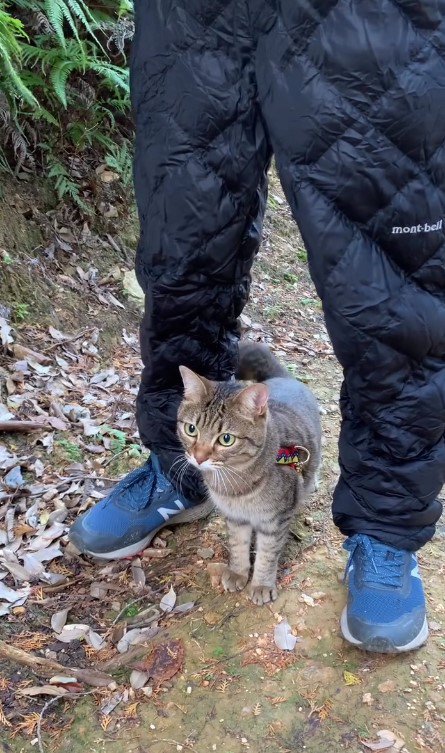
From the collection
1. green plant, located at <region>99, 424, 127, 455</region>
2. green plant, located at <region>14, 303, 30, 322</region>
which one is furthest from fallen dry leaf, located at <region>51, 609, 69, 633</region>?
green plant, located at <region>14, 303, 30, 322</region>

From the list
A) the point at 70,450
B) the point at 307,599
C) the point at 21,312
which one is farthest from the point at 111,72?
the point at 307,599

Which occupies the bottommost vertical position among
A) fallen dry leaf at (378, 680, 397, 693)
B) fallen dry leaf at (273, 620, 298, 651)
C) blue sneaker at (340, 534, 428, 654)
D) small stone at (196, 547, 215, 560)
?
small stone at (196, 547, 215, 560)

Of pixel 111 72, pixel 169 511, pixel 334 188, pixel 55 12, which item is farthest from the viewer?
pixel 111 72

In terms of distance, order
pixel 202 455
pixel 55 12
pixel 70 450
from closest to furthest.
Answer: pixel 202 455
pixel 70 450
pixel 55 12

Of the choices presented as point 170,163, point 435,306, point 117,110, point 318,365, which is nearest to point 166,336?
point 170,163

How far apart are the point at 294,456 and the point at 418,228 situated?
123 centimetres

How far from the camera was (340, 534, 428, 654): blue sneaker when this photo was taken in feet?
7.30

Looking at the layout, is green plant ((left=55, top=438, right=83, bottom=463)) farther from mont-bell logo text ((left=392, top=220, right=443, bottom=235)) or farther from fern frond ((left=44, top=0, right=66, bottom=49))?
fern frond ((left=44, top=0, right=66, bottom=49))

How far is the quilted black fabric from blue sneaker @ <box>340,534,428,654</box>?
7 centimetres

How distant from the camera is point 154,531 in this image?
9.93ft

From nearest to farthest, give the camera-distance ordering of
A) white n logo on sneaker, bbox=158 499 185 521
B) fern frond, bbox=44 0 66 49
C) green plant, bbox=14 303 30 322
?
white n logo on sneaker, bbox=158 499 185 521 → fern frond, bbox=44 0 66 49 → green plant, bbox=14 303 30 322

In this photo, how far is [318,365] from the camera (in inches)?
189

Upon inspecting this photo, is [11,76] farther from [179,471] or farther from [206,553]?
[206,553]

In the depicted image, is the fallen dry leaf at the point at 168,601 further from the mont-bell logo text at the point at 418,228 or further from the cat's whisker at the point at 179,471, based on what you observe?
the mont-bell logo text at the point at 418,228
